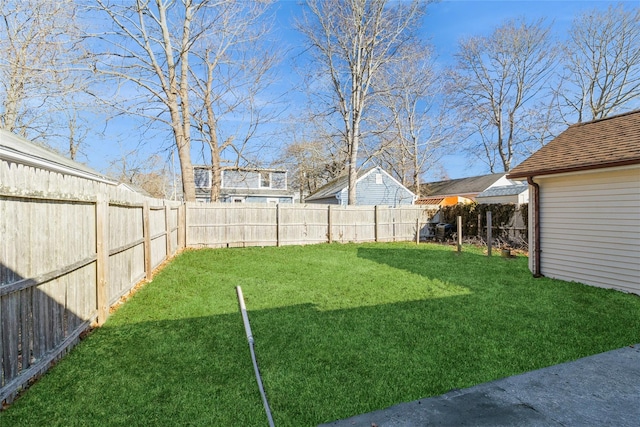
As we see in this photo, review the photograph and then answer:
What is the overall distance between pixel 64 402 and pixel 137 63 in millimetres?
13096

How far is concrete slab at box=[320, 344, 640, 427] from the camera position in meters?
2.36

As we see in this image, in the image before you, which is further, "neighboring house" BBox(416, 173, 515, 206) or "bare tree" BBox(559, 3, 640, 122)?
"neighboring house" BBox(416, 173, 515, 206)

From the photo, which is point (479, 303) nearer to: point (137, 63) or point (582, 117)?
point (137, 63)

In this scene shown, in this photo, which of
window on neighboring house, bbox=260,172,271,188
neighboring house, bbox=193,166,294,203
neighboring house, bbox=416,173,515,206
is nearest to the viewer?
neighboring house, bbox=416,173,515,206

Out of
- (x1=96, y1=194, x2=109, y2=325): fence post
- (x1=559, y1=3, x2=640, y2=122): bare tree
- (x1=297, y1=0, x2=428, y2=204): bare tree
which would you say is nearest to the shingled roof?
(x1=96, y1=194, x2=109, y2=325): fence post

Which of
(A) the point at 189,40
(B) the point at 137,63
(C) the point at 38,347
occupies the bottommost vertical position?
(C) the point at 38,347

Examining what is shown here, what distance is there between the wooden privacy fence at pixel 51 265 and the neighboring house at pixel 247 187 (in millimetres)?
20939

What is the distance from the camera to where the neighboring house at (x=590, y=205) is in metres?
5.86

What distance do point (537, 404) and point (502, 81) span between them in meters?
28.1

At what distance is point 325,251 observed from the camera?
1147cm

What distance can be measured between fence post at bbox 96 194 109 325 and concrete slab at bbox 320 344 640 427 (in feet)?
11.0

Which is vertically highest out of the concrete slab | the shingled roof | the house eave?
the shingled roof

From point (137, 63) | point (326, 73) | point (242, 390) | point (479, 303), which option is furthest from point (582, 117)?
point (242, 390)

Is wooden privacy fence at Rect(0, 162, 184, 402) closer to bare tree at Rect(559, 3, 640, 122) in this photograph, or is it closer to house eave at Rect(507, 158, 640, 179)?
house eave at Rect(507, 158, 640, 179)
